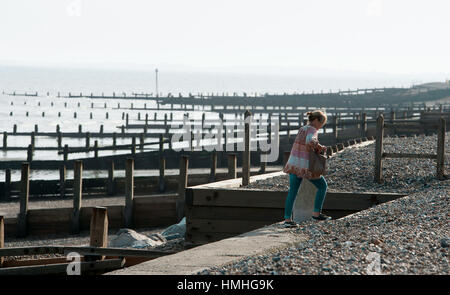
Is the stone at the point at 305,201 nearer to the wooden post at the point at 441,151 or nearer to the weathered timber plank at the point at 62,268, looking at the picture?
the weathered timber plank at the point at 62,268

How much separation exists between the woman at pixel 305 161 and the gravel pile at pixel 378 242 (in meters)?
0.25

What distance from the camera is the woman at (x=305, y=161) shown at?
9.17 meters

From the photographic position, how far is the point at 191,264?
663cm

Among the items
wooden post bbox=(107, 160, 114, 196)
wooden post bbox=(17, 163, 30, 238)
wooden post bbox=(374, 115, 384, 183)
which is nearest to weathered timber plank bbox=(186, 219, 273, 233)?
wooden post bbox=(374, 115, 384, 183)

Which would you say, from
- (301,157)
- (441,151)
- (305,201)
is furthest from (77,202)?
(301,157)

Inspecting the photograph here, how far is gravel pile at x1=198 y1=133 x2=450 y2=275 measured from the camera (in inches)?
251

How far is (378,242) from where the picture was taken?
730cm

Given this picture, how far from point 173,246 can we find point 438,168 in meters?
4.26

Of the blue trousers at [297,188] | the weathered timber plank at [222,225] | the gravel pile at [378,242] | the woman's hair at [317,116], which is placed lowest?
the weathered timber plank at [222,225]

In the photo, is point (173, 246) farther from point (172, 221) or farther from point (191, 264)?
point (172, 221)

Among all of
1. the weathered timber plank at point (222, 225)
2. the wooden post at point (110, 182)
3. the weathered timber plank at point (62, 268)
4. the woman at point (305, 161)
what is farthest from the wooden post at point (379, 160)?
the wooden post at point (110, 182)

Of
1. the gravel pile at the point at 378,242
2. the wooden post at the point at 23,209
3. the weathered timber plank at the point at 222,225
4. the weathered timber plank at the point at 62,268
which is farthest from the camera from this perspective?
the wooden post at the point at 23,209

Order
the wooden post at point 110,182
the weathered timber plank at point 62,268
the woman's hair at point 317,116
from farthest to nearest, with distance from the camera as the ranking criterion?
the wooden post at point 110,182, the woman's hair at point 317,116, the weathered timber plank at point 62,268
